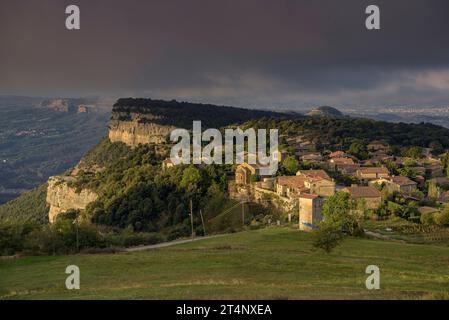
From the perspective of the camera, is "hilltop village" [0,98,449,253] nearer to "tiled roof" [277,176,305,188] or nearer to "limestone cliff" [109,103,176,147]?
"tiled roof" [277,176,305,188]

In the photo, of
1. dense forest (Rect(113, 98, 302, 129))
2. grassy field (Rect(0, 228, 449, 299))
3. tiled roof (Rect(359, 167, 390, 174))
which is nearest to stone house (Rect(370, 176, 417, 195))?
tiled roof (Rect(359, 167, 390, 174))

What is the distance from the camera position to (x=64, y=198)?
82375 mm

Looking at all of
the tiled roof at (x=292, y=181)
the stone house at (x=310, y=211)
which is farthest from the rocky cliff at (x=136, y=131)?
the stone house at (x=310, y=211)

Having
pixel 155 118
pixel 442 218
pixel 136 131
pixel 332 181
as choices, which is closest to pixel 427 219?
pixel 442 218

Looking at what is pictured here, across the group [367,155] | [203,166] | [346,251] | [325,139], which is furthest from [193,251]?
[325,139]

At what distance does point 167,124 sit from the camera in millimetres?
120625

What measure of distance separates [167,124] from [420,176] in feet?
225

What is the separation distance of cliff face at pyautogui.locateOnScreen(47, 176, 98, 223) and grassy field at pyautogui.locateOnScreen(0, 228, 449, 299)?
44.2 metres

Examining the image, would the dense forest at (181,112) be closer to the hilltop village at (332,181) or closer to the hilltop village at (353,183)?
the hilltop village at (332,181)

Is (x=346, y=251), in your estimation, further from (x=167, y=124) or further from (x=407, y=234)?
(x=167, y=124)

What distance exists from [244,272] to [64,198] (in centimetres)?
6209

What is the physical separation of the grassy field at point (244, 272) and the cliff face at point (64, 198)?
44155 mm

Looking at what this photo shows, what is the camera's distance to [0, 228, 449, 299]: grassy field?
19.3m

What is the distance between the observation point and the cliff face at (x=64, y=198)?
7925cm
